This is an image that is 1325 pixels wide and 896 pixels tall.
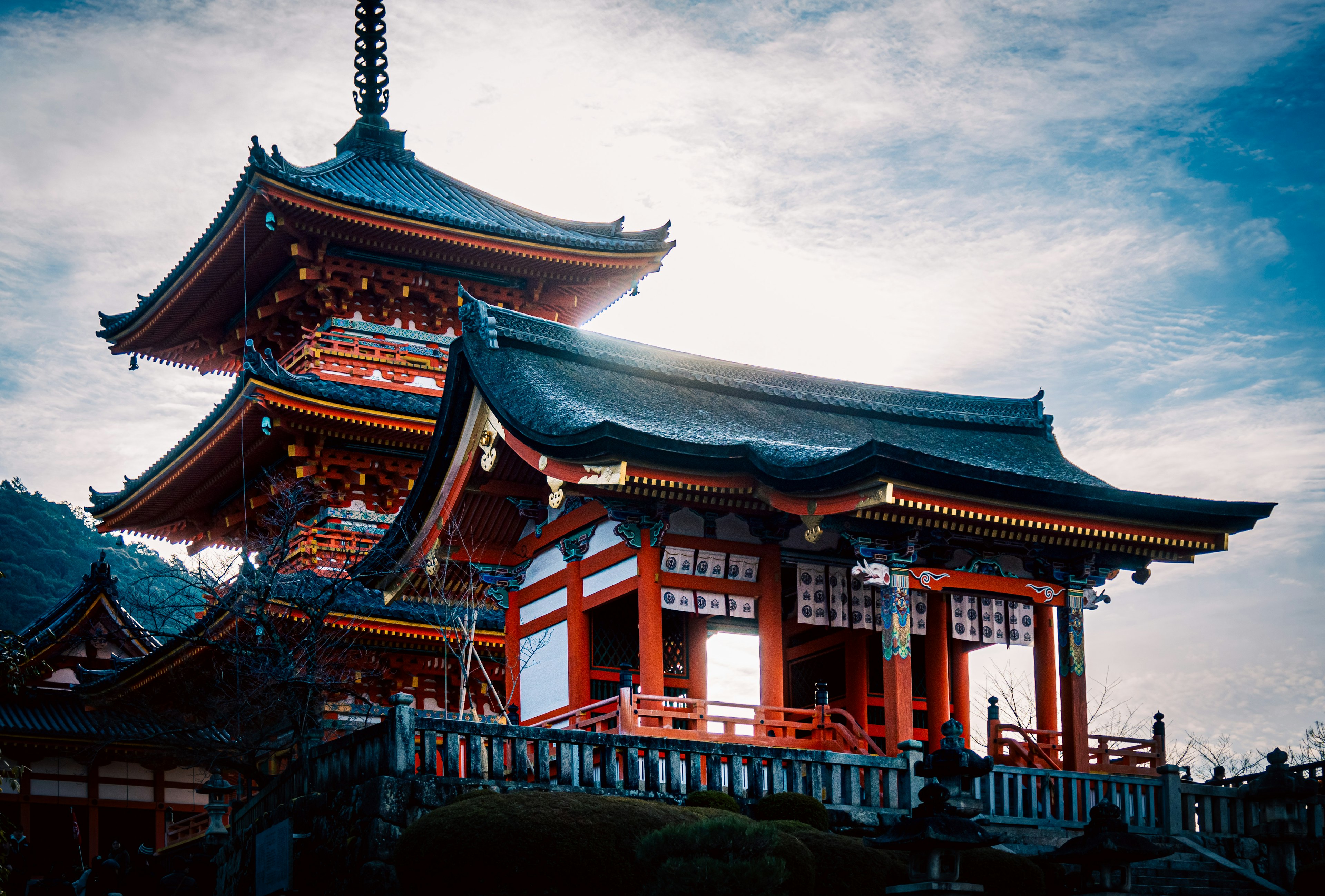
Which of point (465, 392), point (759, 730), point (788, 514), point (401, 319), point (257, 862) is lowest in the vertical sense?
point (257, 862)

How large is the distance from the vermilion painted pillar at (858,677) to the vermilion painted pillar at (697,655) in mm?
→ 2650

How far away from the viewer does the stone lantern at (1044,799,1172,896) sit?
14250mm

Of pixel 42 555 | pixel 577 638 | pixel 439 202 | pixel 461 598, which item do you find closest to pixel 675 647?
pixel 577 638

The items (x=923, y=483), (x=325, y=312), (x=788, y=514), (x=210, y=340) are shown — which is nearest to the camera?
(x=923, y=483)

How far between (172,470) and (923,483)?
21.4 m

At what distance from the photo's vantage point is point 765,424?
2338cm

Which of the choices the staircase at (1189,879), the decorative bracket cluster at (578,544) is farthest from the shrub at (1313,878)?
the decorative bracket cluster at (578,544)

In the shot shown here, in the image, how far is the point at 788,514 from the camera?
20.3 metres

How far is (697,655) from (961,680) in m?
5.04

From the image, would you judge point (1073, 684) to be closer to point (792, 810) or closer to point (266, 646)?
point (792, 810)

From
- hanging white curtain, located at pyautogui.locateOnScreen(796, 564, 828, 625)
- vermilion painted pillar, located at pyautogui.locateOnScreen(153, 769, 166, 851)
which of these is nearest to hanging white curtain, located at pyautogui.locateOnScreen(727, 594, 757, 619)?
hanging white curtain, located at pyautogui.locateOnScreen(796, 564, 828, 625)

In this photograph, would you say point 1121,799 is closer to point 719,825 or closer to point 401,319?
point 719,825

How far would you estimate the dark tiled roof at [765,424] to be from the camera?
1827 centimetres

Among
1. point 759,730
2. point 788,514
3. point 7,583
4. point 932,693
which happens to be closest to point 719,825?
point 759,730
